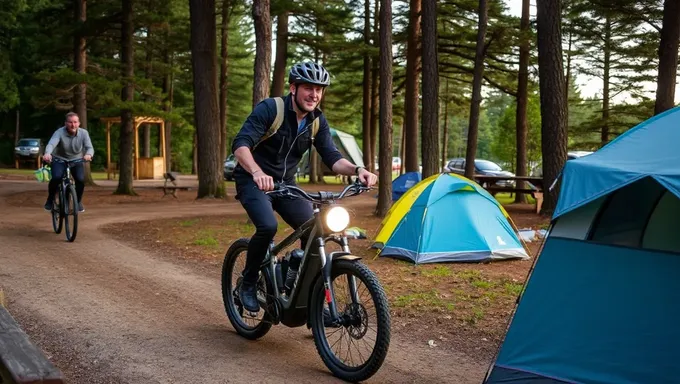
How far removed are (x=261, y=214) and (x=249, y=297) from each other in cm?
74

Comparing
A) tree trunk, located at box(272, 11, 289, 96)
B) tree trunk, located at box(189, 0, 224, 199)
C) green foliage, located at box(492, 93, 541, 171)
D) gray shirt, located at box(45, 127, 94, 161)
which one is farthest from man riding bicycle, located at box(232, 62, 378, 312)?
green foliage, located at box(492, 93, 541, 171)

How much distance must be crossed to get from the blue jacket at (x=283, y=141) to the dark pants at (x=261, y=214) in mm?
139

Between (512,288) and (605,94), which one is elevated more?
(605,94)

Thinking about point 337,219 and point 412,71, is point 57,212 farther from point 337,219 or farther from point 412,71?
point 412,71

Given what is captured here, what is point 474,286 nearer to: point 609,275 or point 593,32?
point 609,275

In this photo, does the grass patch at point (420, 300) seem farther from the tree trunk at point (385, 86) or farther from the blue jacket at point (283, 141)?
the tree trunk at point (385, 86)

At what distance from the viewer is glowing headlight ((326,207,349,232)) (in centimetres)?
433

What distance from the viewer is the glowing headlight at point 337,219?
14.2ft

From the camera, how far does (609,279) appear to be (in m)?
4.03

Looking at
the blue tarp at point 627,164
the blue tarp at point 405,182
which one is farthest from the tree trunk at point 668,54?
the blue tarp at point 627,164

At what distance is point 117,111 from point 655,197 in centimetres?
1836

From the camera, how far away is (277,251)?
4938 millimetres

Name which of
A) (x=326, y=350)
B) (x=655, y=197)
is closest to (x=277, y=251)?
(x=326, y=350)

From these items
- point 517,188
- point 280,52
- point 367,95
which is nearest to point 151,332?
point 517,188
